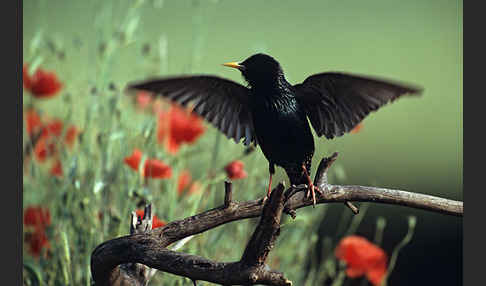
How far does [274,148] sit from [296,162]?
39 millimetres

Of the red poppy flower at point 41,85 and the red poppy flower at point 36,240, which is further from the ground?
the red poppy flower at point 41,85

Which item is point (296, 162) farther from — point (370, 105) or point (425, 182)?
point (425, 182)

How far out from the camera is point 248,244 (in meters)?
0.62

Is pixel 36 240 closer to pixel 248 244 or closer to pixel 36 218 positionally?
pixel 36 218

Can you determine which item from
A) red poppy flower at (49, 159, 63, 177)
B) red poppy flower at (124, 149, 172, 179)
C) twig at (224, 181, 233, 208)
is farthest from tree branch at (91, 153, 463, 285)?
red poppy flower at (49, 159, 63, 177)

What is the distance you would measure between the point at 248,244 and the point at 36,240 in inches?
27.8

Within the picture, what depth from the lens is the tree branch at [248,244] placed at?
0.62m

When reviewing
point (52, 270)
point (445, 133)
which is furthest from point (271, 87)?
point (445, 133)

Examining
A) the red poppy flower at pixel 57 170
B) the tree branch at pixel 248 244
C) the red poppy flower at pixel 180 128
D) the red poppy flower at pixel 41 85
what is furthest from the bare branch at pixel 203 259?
the red poppy flower at pixel 41 85

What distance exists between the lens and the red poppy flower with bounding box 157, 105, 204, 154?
1.16m

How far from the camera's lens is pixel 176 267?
26.7 inches

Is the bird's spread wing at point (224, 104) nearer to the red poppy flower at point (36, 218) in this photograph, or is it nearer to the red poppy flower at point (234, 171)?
A: the red poppy flower at point (234, 171)

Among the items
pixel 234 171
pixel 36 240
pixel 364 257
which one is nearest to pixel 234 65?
pixel 234 171

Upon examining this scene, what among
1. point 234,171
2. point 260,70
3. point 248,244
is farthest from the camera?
point 234,171
